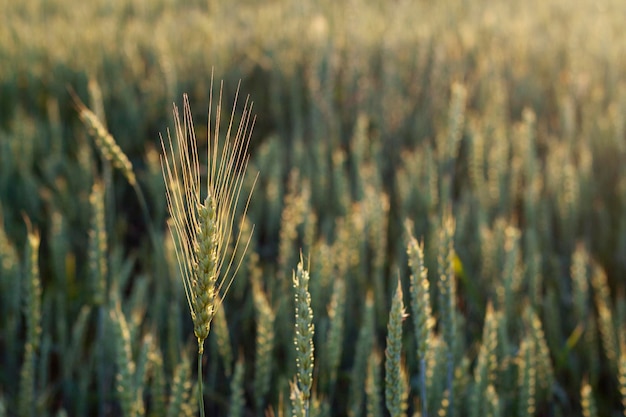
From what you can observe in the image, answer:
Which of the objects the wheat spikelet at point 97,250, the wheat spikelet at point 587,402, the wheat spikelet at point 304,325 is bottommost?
the wheat spikelet at point 587,402

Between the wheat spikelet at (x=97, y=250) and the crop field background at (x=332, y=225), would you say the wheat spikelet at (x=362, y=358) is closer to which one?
the crop field background at (x=332, y=225)

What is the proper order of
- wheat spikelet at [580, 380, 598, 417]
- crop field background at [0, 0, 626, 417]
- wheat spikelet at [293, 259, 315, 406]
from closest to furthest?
wheat spikelet at [293, 259, 315, 406]
wheat spikelet at [580, 380, 598, 417]
crop field background at [0, 0, 626, 417]

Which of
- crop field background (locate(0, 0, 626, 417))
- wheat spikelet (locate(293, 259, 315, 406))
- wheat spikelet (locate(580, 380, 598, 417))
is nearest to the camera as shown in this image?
wheat spikelet (locate(293, 259, 315, 406))

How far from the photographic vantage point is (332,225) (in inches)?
71.4

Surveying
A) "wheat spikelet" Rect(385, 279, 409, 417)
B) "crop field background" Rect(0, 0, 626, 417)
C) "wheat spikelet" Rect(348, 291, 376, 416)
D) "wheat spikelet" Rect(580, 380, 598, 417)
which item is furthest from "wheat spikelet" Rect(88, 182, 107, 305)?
"wheat spikelet" Rect(580, 380, 598, 417)

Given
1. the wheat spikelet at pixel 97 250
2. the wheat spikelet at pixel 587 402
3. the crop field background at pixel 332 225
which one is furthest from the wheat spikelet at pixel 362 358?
the wheat spikelet at pixel 97 250

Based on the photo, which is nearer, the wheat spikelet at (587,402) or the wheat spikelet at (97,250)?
the wheat spikelet at (587,402)

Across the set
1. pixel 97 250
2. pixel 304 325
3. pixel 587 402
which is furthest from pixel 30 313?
pixel 587 402

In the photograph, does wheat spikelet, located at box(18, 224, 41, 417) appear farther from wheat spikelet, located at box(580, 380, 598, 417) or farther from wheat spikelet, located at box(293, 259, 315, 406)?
wheat spikelet, located at box(580, 380, 598, 417)

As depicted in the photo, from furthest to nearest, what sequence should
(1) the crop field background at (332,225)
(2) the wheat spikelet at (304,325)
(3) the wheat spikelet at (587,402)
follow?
(1) the crop field background at (332,225)
(3) the wheat spikelet at (587,402)
(2) the wheat spikelet at (304,325)

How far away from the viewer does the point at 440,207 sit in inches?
71.5

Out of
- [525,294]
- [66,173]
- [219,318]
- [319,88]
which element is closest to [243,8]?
[319,88]

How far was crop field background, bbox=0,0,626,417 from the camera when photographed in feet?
3.44

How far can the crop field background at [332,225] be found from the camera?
1048 mm
